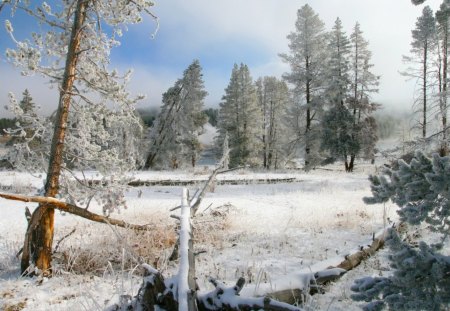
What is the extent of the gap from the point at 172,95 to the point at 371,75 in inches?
695

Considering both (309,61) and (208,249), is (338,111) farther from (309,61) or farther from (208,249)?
(208,249)

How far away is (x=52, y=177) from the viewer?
5.38 meters

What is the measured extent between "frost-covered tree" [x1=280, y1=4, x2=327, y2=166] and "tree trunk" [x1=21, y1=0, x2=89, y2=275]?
25.0 meters

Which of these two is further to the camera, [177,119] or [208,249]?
[177,119]

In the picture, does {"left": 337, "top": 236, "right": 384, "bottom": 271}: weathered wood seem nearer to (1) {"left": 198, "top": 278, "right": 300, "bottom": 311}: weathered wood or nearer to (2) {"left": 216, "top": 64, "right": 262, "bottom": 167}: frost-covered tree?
(1) {"left": 198, "top": 278, "right": 300, "bottom": 311}: weathered wood

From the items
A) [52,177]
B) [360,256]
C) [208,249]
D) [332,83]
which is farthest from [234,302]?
[332,83]

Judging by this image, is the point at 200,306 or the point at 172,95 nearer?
the point at 200,306

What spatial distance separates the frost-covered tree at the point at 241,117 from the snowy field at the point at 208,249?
998 inches

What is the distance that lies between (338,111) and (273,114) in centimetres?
1746

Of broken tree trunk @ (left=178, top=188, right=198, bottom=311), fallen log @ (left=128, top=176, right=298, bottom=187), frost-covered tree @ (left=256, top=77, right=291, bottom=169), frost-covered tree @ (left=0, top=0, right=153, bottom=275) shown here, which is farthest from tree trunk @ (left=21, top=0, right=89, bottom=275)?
frost-covered tree @ (left=256, top=77, right=291, bottom=169)

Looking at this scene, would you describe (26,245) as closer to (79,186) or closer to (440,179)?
(79,186)

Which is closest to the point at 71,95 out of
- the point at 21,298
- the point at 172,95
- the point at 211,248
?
the point at 21,298

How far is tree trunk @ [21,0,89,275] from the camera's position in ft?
16.4

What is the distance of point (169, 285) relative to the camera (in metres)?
2.77
